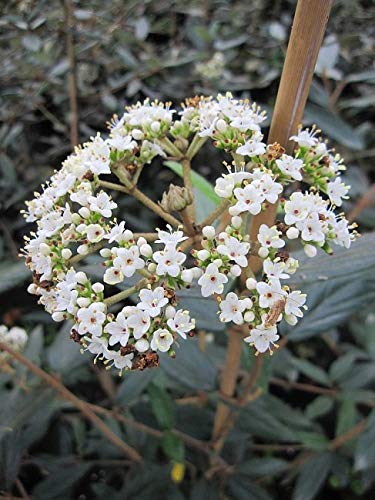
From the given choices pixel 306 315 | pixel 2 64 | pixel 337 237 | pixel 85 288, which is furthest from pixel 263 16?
pixel 85 288

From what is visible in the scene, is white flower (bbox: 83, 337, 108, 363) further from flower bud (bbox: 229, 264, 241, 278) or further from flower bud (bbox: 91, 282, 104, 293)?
flower bud (bbox: 229, 264, 241, 278)

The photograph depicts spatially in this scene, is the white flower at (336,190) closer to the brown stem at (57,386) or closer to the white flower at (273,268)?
the white flower at (273,268)

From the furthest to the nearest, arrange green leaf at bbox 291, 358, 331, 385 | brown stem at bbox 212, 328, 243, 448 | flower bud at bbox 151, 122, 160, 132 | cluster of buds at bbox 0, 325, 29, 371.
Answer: green leaf at bbox 291, 358, 331, 385
cluster of buds at bbox 0, 325, 29, 371
brown stem at bbox 212, 328, 243, 448
flower bud at bbox 151, 122, 160, 132

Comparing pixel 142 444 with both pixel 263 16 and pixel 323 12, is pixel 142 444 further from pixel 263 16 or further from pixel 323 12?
pixel 263 16

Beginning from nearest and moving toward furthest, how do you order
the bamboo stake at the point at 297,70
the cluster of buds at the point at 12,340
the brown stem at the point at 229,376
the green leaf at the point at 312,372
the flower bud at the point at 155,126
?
the bamboo stake at the point at 297,70, the flower bud at the point at 155,126, the brown stem at the point at 229,376, the cluster of buds at the point at 12,340, the green leaf at the point at 312,372

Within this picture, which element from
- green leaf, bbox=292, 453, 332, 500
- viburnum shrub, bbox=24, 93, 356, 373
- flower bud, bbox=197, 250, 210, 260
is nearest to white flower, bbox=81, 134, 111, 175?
viburnum shrub, bbox=24, 93, 356, 373

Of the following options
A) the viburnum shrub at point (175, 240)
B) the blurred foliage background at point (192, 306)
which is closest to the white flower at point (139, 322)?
the viburnum shrub at point (175, 240)

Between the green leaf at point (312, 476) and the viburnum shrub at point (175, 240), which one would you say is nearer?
the viburnum shrub at point (175, 240)

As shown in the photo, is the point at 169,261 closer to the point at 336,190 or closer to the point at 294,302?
the point at 294,302
